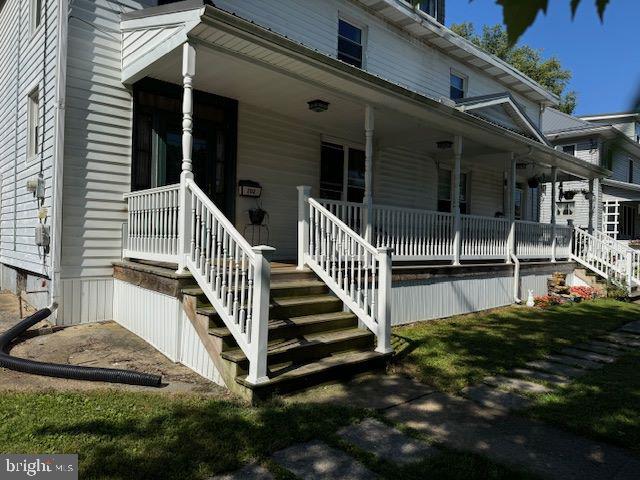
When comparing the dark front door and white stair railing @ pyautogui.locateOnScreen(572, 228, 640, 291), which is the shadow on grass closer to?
the dark front door

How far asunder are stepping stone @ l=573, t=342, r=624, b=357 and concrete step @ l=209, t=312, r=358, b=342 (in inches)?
133

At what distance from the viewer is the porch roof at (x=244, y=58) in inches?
214

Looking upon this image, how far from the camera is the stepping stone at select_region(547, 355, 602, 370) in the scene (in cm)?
583

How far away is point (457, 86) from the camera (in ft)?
46.1

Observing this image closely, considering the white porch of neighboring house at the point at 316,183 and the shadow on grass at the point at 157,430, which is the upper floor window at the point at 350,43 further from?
the shadow on grass at the point at 157,430

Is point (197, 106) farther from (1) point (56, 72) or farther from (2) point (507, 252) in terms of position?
(2) point (507, 252)

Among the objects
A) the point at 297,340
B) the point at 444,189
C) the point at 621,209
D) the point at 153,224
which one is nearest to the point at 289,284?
the point at 297,340

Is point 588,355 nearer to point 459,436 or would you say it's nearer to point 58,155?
point 459,436

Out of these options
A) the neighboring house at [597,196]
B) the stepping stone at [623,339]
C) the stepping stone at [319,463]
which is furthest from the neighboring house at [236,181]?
the neighboring house at [597,196]

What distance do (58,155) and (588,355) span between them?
7583mm

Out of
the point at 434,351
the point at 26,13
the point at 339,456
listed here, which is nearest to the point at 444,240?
the point at 434,351

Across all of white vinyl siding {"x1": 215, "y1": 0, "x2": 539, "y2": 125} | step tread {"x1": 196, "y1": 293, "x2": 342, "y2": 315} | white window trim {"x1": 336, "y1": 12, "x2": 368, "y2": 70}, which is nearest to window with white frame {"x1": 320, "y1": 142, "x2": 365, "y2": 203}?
white vinyl siding {"x1": 215, "y1": 0, "x2": 539, "y2": 125}

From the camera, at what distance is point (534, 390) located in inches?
193

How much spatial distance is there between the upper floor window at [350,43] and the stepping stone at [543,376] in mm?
7858
